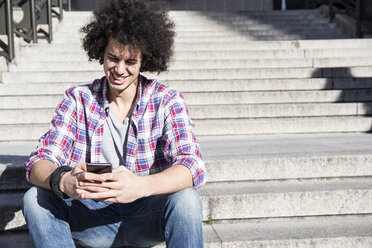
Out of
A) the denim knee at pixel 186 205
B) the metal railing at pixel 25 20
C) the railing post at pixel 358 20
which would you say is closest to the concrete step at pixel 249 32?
A: the metal railing at pixel 25 20

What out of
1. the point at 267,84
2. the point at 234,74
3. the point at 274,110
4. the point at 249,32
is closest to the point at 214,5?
the point at 249,32

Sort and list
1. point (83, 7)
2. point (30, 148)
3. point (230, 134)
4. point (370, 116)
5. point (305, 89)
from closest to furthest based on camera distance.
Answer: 1. point (30, 148)
2. point (230, 134)
3. point (370, 116)
4. point (305, 89)
5. point (83, 7)

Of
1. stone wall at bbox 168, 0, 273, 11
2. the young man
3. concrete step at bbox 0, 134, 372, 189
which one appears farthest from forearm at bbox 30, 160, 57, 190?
stone wall at bbox 168, 0, 273, 11

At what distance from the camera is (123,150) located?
2273 millimetres

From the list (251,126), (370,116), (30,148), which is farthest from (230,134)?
(30,148)

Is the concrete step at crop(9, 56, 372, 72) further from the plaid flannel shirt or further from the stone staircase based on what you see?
the plaid flannel shirt

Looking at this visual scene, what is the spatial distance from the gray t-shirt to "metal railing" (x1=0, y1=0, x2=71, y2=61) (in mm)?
3510

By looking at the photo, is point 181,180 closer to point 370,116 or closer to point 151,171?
point 151,171

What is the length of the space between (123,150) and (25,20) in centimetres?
479

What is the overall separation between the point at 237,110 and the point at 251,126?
10.9 inches

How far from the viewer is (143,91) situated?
7.58 feet

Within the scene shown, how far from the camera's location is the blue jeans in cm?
195

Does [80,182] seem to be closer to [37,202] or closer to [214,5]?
[37,202]

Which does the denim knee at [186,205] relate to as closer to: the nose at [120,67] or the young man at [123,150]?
the young man at [123,150]
